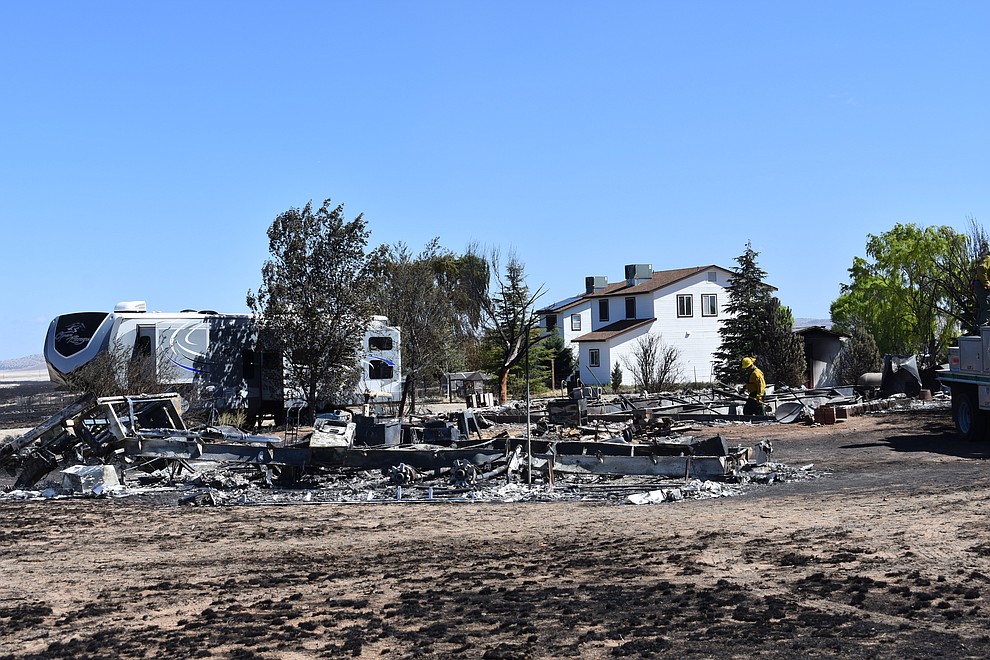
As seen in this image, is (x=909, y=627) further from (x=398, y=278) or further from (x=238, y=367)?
(x=398, y=278)

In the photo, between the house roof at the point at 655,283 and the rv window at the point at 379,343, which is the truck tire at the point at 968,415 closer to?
the rv window at the point at 379,343

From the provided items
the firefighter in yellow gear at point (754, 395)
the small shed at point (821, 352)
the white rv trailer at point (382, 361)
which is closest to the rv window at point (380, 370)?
the white rv trailer at point (382, 361)

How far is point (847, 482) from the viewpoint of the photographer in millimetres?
16562

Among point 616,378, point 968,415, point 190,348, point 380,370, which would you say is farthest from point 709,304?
point 968,415

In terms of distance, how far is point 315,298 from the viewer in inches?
1193

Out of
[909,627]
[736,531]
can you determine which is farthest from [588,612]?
[736,531]

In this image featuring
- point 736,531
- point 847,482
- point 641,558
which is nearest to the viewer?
point 641,558

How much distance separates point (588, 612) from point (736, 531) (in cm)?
413

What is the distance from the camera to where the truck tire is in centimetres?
2158

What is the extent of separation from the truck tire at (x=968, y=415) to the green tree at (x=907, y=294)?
3055 centimetres

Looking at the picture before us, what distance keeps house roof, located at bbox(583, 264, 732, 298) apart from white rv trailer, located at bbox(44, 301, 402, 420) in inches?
1343

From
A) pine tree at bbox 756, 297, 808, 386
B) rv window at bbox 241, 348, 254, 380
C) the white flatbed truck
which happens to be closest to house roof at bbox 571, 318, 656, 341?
pine tree at bbox 756, 297, 808, 386

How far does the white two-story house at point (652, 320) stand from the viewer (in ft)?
205

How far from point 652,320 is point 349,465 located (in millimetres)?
46596
